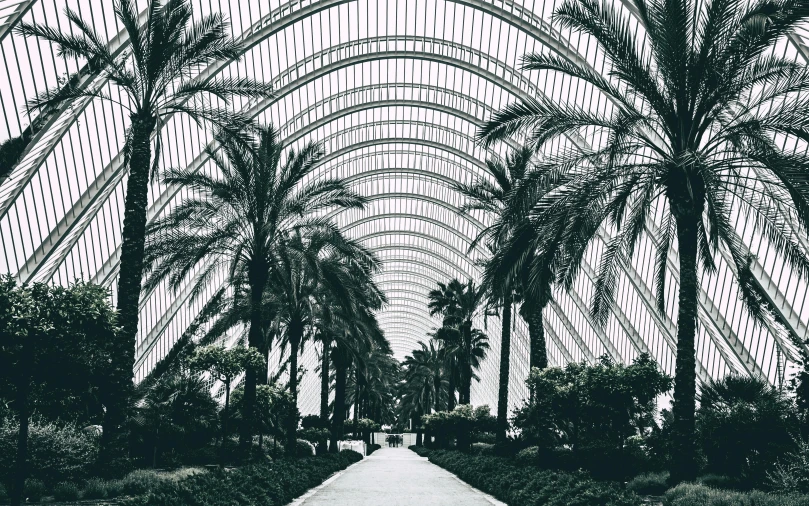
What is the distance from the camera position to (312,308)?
100 feet

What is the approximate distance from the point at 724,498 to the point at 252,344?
15.2 metres

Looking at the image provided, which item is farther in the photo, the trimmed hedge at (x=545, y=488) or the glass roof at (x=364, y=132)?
the glass roof at (x=364, y=132)

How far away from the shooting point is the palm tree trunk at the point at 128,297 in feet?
46.6

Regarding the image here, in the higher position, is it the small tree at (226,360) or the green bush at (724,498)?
the small tree at (226,360)

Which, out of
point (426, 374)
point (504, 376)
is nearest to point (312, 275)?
point (504, 376)

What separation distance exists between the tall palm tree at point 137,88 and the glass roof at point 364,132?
8.05ft

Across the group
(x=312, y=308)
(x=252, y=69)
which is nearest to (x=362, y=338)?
(x=312, y=308)

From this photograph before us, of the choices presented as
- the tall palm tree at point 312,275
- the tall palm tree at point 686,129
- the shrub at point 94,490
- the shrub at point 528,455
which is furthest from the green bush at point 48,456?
the shrub at point 528,455

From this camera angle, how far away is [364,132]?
47.5m

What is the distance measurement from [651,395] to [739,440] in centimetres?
359

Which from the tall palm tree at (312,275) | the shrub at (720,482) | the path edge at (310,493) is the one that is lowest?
the path edge at (310,493)

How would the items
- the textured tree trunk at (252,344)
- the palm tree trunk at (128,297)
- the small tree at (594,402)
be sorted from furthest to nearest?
the textured tree trunk at (252,344), the small tree at (594,402), the palm tree trunk at (128,297)

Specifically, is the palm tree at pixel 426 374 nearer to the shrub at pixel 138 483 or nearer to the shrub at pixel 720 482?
the shrub at pixel 720 482

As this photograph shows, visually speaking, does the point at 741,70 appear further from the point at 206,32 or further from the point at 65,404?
the point at 65,404
